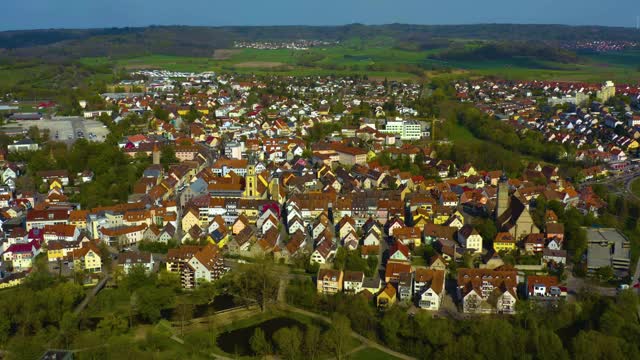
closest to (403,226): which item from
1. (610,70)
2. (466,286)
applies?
(466,286)

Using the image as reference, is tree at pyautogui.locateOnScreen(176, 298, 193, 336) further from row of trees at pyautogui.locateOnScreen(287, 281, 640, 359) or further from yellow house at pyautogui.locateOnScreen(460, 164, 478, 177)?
yellow house at pyautogui.locateOnScreen(460, 164, 478, 177)

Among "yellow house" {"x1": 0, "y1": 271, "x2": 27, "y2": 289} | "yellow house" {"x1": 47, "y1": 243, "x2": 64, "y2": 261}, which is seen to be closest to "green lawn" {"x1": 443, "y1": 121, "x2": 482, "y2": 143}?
"yellow house" {"x1": 47, "y1": 243, "x2": 64, "y2": 261}

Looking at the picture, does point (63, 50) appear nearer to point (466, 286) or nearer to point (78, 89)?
point (78, 89)

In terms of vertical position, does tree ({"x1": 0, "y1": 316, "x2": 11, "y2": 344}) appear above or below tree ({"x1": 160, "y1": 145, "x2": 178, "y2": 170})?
below

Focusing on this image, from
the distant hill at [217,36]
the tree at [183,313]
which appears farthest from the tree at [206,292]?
the distant hill at [217,36]

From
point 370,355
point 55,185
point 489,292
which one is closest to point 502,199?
point 489,292

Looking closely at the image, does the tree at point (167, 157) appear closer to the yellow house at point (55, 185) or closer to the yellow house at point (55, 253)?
the yellow house at point (55, 185)
